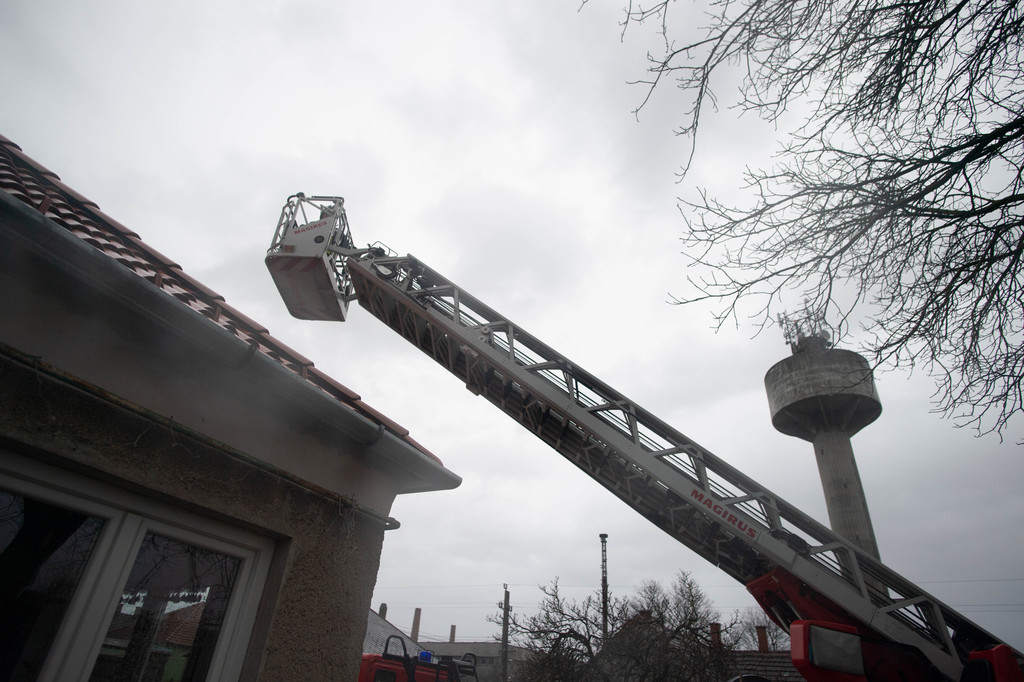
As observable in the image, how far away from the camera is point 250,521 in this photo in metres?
2.68

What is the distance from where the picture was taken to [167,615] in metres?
2.48

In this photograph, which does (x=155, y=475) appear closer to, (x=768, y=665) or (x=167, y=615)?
(x=167, y=615)

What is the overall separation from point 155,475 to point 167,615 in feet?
2.23

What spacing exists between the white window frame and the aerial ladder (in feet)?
14.6

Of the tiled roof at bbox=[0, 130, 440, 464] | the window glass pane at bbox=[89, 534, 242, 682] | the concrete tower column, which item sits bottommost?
the window glass pane at bbox=[89, 534, 242, 682]

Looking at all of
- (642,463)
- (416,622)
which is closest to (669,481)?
(642,463)

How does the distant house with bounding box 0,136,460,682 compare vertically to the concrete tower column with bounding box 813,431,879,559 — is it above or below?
below

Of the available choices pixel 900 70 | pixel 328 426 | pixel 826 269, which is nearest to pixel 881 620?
pixel 826 269

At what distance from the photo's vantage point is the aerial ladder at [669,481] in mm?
5363

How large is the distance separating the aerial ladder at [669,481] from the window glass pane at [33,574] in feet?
16.6

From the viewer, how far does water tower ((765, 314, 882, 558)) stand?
700 inches

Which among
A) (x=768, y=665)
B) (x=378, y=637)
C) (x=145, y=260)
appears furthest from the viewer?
(x=378, y=637)

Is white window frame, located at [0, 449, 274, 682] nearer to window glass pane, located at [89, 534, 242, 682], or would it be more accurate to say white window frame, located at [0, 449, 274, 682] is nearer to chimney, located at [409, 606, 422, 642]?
window glass pane, located at [89, 534, 242, 682]

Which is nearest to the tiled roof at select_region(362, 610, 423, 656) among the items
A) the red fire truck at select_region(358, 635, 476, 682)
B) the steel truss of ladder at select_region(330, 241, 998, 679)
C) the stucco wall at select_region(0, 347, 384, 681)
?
the red fire truck at select_region(358, 635, 476, 682)
